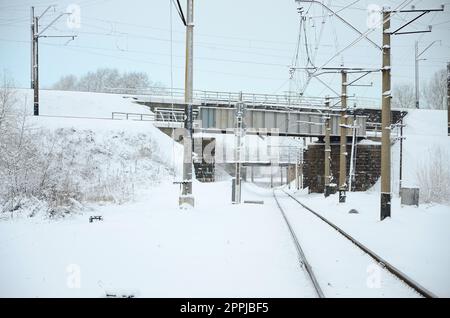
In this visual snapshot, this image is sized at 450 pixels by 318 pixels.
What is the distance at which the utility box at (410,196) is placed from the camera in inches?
737

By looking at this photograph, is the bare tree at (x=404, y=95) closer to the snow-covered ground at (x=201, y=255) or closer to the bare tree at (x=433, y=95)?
the bare tree at (x=433, y=95)

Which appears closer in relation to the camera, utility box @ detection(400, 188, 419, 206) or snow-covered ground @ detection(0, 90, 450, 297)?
snow-covered ground @ detection(0, 90, 450, 297)

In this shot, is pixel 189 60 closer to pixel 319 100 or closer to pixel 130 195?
pixel 130 195

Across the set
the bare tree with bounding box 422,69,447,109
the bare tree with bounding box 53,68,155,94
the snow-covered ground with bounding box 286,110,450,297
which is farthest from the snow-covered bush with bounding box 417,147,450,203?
the bare tree with bounding box 53,68,155,94

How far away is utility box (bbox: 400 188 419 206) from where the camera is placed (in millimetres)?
18719

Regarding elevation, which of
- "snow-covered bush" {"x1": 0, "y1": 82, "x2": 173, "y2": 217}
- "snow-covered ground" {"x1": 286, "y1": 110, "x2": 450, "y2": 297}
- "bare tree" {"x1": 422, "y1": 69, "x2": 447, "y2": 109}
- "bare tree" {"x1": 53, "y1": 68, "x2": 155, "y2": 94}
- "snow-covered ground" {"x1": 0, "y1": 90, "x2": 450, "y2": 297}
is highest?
"bare tree" {"x1": 53, "y1": 68, "x2": 155, "y2": 94}

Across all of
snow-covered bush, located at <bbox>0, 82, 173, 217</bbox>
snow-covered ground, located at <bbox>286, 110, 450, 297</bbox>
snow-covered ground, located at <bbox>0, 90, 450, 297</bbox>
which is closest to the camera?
snow-covered ground, located at <bbox>0, 90, 450, 297</bbox>

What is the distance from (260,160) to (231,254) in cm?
6291

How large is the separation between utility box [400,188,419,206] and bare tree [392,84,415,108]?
222 feet

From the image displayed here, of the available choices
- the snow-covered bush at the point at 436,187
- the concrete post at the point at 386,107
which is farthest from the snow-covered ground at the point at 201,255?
the snow-covered bush at the point at 436,187

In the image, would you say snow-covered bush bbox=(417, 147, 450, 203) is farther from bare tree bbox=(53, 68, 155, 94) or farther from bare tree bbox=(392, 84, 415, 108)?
bare tree bbox=(53, 68, 155, 94)

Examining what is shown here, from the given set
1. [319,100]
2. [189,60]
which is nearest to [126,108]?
[319,100]
